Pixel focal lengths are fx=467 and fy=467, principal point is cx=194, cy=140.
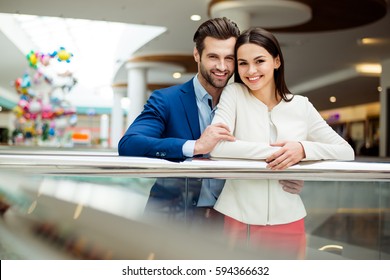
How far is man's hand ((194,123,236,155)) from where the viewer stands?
6.18 feet

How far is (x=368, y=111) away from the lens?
77.0 ft

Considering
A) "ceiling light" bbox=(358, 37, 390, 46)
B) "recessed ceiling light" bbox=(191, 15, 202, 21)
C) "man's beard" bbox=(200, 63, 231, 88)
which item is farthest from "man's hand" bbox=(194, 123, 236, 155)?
"ceiling light" bbox=(358, 37, 390, 46)

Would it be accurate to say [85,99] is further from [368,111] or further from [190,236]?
[190,236]

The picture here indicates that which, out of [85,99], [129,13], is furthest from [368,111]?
[85,99]

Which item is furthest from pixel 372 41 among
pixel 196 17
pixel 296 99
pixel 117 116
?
pixel 117 116

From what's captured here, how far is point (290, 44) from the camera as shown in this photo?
1302 centimetres

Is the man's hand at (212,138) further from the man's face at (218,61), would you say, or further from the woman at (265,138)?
the man's face at (218,61)

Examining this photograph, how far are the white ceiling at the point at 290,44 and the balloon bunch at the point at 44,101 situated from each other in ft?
3.46

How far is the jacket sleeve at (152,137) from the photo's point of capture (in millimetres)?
1955

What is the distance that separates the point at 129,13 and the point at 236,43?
857 centimetres

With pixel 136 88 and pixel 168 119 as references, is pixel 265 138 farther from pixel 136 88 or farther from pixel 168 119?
pixel 136 88

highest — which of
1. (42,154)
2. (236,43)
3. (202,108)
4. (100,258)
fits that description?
(236,43)

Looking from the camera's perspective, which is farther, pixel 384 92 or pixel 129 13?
pixel 384 92

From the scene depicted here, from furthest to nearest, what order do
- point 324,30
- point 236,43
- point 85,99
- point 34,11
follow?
point 85,99 → point 324,30 → point 34,11 → point 236,43
